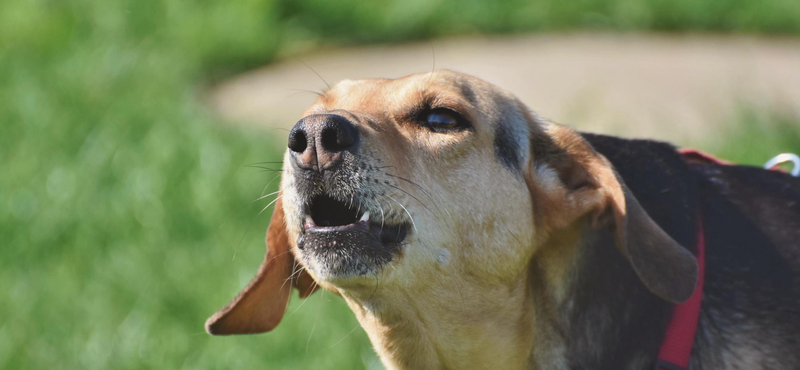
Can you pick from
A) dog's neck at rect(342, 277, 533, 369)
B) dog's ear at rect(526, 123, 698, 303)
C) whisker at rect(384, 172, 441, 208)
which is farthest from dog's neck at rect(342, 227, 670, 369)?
whisker at rect(384, 172, 441, 208)

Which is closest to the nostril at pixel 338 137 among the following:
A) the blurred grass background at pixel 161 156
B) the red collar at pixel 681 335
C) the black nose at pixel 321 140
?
the black nose at pixel 321 140

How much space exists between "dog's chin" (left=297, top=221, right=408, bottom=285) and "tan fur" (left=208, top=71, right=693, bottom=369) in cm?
4

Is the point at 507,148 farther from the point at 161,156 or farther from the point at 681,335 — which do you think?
the point at 161,156

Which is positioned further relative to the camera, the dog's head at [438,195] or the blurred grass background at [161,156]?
the blurred grass background at [161,156]

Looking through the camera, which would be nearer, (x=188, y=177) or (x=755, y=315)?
(x=755, y=315)

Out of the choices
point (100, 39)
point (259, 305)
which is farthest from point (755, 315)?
point (100, 39)

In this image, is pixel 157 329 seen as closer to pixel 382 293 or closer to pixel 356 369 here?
pixel 356 369

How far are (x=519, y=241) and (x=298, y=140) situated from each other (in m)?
0.87

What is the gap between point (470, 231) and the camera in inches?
133

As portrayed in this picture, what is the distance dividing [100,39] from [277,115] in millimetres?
Answer: 2099

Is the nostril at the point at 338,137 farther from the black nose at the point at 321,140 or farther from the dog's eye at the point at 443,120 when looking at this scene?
the dog's eye at the point at 443,120

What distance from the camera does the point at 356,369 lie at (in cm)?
489

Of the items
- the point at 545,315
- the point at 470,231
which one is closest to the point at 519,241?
the point at 470,231

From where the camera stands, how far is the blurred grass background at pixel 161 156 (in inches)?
204
